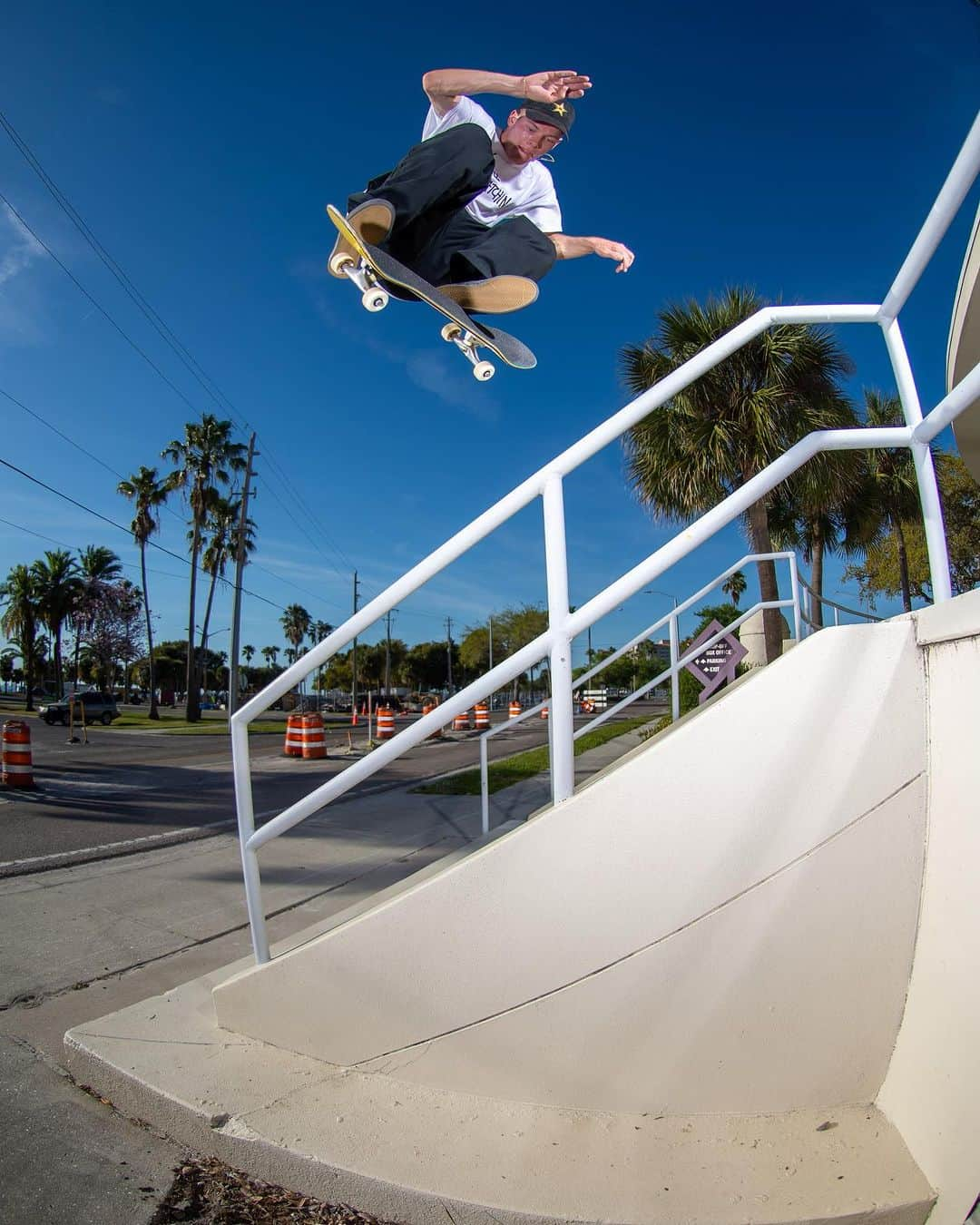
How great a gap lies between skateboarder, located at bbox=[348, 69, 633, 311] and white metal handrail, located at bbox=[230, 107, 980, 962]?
3.31m

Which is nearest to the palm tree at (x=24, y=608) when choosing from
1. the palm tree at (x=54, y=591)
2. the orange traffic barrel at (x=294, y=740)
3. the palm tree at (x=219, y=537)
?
the palm tree at (x=54, y=591)

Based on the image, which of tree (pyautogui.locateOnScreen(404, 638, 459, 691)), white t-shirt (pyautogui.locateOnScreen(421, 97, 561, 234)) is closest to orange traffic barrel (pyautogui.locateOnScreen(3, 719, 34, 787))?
white t-shirt (pyautogui.locateOnScreen(421, 97, 561, 234))

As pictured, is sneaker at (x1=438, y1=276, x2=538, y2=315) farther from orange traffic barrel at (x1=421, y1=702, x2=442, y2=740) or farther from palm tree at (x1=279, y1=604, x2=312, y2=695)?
palm tree at (x1=279, y1=604, x2=312, y2=695)

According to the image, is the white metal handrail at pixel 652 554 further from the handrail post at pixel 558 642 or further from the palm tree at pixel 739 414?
the palm tree at pixel 739 414

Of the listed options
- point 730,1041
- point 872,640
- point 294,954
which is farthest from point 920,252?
point 294,954

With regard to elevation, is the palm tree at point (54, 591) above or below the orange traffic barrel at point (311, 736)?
above

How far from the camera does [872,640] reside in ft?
6.81

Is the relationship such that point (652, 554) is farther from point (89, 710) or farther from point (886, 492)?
point (89, 710)

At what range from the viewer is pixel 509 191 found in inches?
224

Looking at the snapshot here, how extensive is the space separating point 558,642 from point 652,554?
0.39m

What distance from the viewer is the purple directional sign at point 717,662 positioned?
7895 millimetres

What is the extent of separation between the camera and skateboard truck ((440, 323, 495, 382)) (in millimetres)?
5637

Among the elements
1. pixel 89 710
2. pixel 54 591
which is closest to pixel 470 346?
pixel 89 710

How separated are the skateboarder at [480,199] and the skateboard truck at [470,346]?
300 mm
